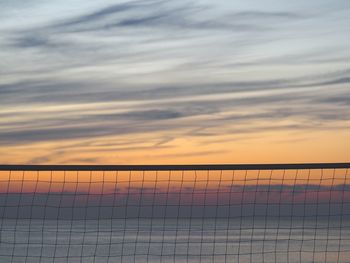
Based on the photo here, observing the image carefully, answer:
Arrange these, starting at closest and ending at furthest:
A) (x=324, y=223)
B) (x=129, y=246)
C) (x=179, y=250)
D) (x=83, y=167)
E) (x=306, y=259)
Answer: (x=83, y=167) < (x=306, y=259) < (x=179, y=250) < (x=129, y=246) < (x=324, y=223)

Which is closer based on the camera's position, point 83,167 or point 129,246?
point 83,167

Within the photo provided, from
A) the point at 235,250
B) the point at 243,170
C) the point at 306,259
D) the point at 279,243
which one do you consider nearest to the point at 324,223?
the point at 279,243

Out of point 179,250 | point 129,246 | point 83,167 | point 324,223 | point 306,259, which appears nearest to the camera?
point 83,167

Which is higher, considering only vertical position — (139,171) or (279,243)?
(139,171)

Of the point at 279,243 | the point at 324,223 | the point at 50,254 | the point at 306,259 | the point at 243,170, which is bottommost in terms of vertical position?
the point at 324,223

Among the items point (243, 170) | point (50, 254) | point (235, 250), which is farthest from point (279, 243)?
point (243, 170)

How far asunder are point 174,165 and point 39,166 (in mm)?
1238

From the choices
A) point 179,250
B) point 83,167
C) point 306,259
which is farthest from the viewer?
point 179,250

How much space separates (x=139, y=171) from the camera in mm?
8969

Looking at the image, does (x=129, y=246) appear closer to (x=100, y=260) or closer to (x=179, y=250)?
(x=179, y=250)

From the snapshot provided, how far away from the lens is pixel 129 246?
57625 millimetres

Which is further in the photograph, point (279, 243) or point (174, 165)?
point (279, 243)

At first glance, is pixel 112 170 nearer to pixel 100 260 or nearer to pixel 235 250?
pixel 100 260

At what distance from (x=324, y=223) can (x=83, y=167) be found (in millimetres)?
91112
